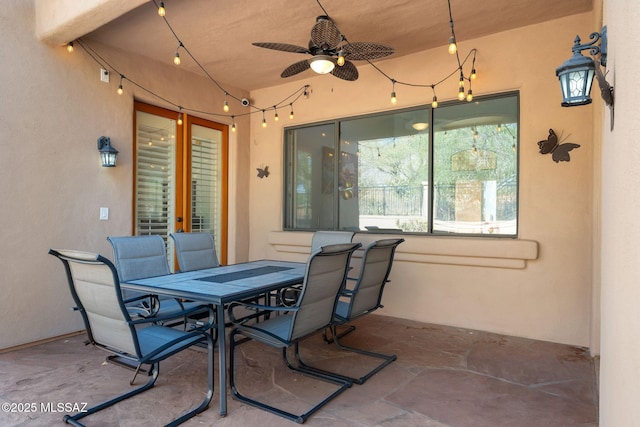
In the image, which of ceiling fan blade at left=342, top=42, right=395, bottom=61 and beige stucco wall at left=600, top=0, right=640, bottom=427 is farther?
ceiling fan blade at left=342, top=42, right=395, bottom=61

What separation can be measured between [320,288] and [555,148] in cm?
276

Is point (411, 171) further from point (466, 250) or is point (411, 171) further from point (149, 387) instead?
point (149, 387)

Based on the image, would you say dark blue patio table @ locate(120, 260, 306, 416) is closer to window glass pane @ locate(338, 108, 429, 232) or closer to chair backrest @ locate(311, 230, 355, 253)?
chair backrest @ locate(311, 230, 355, 253)

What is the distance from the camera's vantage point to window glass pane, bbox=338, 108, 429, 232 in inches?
180

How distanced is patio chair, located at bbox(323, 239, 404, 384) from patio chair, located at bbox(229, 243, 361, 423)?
21 centimetres

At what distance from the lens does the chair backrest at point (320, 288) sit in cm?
235

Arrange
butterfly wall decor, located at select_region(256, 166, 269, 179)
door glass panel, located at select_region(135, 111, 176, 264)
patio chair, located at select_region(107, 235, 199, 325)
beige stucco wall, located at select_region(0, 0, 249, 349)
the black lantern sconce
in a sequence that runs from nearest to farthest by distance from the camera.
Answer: the black lantern sconce
patio chair, located at select_region(107, 235, 199, 325)
beige stucco wall, located at select_region(0, 0, 249, 349)
door glass panel, located at select_region(135, 111, 176, 264)
butterfly wall decor, located at select_region(256, 166, 269, 179)

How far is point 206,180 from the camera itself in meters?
5.51

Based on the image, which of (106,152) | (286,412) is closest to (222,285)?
(286,412)

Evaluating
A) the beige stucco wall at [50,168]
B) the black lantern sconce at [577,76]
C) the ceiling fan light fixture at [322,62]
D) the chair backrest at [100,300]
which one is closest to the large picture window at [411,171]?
the ceiling fan light fixture at [322,62]

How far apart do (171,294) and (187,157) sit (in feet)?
10.1

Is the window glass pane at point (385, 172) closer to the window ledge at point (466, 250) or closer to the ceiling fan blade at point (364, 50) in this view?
the window ledge at point (466, 250)

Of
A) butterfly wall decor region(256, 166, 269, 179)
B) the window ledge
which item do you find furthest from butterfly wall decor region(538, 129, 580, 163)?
butterfly wall decor region(256, 166, 269, 179)

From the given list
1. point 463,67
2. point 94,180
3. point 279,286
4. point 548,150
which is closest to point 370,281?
point 279,286
